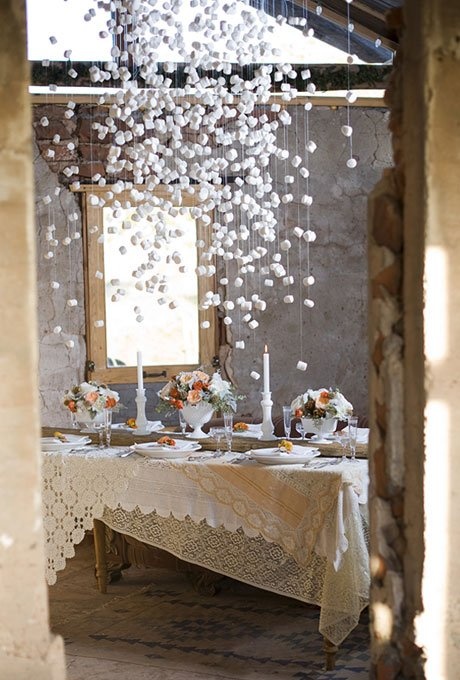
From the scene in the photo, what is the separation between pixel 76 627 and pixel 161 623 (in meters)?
0.41

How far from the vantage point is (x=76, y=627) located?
14.8ft

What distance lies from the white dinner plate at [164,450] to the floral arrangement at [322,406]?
0.55m

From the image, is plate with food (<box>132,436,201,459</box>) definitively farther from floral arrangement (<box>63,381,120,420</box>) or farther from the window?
the window

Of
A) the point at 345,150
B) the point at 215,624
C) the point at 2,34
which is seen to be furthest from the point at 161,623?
the point at 345,150

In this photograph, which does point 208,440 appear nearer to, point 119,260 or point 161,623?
point 161,623

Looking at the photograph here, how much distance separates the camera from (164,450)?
176 inches

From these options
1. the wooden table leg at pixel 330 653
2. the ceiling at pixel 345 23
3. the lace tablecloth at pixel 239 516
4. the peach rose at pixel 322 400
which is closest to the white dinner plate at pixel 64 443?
the lace tablecloth at pixel 239 516

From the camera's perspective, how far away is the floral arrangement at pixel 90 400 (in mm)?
5043

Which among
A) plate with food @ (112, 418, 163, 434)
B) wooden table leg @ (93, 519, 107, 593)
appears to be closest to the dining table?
plate with food @ (112, 418, 163, 434)

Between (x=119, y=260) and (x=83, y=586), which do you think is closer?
(x=83, y=586)

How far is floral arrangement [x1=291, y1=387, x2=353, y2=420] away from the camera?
14.9ft

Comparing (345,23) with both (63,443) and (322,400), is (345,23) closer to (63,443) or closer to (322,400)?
(322,400)

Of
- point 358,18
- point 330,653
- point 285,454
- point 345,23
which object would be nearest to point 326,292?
point 345,23

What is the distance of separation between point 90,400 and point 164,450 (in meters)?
0.75
